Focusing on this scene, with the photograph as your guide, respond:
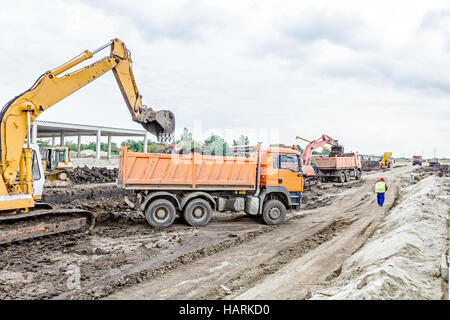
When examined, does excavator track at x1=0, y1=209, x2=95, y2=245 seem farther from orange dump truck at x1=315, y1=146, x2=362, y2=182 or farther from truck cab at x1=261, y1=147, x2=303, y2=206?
orange dump truck at x1=315, y1=146, x2=362, y2=182

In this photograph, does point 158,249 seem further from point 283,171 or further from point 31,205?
point 283,171

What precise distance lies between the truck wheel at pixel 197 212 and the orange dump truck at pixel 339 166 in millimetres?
18629

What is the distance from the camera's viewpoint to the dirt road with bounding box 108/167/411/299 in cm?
552

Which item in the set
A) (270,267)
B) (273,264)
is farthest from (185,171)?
(270,267)

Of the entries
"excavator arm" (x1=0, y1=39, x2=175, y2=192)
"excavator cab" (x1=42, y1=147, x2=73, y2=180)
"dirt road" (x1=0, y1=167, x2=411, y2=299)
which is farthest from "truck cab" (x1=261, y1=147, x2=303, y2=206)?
"excavator cab" (x1=42, y1=147, x2=73, y2=180)

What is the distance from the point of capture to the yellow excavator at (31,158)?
25.9 feet

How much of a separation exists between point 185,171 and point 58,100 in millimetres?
4131

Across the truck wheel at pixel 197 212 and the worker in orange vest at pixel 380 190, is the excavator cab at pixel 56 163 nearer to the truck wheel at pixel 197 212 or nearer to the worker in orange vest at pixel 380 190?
the truck wheel at pixel 197 212

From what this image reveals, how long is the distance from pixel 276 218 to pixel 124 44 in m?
7.75

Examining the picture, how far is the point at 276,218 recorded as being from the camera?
11602 millimetres

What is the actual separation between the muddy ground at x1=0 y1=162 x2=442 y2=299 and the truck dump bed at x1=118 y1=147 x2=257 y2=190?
Result: 4.56 ft

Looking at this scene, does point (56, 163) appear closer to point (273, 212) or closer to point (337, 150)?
point (273, 212)

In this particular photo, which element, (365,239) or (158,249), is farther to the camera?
(365,239)
